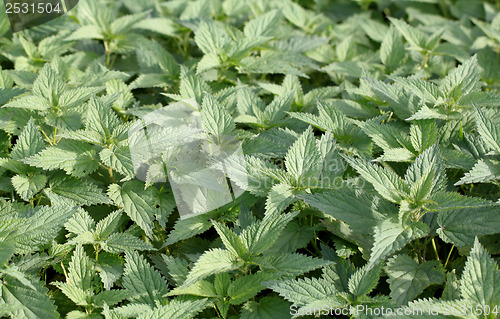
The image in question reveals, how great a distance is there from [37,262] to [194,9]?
251cm

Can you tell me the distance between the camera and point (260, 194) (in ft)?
7.75

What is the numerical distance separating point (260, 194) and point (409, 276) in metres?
0.80

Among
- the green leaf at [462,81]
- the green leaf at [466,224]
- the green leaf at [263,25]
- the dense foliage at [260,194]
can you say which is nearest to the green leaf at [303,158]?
the dense foliage at [260,194]

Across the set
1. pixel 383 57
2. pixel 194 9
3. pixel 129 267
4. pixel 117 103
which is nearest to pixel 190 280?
pixel 129 267

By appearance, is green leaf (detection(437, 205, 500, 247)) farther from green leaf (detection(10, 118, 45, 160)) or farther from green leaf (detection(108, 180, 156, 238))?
green leaf (detection(10, 118, 45, 160))

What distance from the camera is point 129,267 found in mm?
2230

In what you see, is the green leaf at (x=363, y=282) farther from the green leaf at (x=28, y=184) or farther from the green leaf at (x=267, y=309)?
the green leaf at (x=28, y=184)

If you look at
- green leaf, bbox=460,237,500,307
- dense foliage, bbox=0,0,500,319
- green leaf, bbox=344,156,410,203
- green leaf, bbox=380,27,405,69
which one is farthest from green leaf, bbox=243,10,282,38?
green leaf, bbox=460,237,500,307

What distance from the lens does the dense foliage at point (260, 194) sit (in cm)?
207

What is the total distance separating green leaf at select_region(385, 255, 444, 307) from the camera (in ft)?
6.84

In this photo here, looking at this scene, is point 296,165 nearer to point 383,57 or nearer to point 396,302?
point 396,302

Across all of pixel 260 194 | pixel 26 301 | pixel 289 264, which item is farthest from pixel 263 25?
pixel 26 301

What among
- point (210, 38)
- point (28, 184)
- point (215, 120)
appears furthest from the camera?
point (210, 38)

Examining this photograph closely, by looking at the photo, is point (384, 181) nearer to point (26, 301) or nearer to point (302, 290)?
point (302, 290)
